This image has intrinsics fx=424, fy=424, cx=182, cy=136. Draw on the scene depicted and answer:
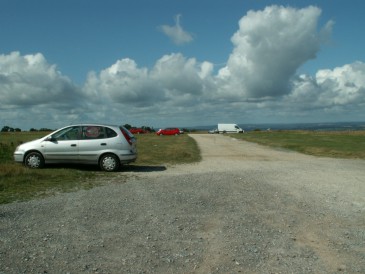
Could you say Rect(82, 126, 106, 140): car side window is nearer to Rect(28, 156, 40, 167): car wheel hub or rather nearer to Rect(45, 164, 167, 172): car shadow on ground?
Rect(45, 164, 167, 172): car shadow on ground

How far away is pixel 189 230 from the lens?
6879mm

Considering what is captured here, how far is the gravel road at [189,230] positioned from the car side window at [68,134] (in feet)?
14.6

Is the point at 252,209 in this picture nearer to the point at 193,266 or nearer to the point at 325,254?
the point at 325,254

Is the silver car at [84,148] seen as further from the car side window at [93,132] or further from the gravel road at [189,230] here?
the gravel road at [189,230]

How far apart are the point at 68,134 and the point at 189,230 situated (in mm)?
9611

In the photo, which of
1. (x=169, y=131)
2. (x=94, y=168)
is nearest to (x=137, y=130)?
(x=169, y=131)

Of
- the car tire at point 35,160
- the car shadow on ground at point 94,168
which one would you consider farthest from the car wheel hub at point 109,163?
the car tire at point 35,160

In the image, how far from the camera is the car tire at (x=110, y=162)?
49.3ft

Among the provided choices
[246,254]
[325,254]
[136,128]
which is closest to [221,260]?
[246,254]

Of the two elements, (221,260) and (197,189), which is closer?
(221,260)

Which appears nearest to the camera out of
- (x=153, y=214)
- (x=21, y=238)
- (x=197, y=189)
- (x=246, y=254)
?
(x=246, y=254)

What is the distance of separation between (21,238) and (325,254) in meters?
4.37

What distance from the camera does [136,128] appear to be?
8700 cm

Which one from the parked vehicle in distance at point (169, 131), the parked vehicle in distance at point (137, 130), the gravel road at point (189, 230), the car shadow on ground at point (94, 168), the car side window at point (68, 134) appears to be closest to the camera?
the gravel road at point (189, 230)
